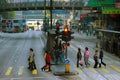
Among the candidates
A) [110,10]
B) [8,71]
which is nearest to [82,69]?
[8,71]

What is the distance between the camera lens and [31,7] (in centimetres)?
8531

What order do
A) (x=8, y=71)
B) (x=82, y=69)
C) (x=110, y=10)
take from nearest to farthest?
(x=8, y=71) → (x=82, y=69) → (x=110, y=10)

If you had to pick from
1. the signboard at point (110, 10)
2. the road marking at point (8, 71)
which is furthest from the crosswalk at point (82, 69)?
the signboard at point (110, 10)

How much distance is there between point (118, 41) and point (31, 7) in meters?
46.7

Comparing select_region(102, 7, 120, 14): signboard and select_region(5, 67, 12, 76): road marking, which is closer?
select_region(5, 67, 12, 76): road marking

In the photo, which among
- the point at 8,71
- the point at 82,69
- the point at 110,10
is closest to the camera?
the point at 8,71

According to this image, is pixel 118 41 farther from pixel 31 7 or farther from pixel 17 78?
pixel 31 7

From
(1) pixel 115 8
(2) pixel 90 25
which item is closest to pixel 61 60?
(1) pixel 115 8

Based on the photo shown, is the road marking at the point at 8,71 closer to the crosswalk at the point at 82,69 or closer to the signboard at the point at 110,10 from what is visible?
the crosswalk at the point at 82,69

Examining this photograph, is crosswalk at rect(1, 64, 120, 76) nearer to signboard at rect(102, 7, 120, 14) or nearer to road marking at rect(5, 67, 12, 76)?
road marking at rect(5, 67, 12, 76)

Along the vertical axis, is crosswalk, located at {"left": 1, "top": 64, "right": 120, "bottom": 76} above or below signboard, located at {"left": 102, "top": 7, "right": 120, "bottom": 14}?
below

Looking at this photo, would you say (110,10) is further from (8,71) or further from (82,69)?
(8,71)

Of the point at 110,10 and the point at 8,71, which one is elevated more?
the point at 110,10

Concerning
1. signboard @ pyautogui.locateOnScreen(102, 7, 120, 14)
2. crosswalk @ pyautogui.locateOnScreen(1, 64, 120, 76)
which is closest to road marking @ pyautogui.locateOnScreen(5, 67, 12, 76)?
crosswalk @ pyautogui.locateOnScreen(1, 64, 120, 76)
